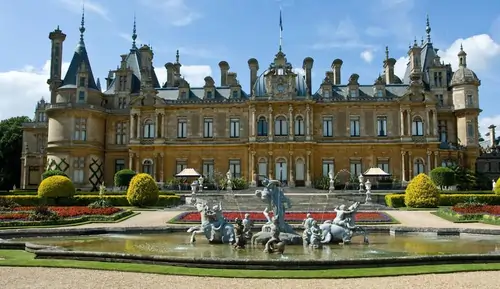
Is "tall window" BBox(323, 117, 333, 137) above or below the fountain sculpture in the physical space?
above

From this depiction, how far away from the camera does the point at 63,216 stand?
20.7 m

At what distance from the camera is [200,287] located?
8.22 m

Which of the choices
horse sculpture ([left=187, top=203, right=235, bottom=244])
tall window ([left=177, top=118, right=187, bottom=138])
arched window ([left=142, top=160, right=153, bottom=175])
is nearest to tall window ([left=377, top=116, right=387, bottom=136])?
tall window ([left=177, top=118, right=187, bottom=138])

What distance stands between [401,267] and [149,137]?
115ft

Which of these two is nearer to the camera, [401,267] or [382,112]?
[401,267]

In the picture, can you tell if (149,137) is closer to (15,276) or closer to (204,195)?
(204,195)

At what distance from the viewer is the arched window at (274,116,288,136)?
134 ft

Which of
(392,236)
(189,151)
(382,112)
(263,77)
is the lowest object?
(392,236)

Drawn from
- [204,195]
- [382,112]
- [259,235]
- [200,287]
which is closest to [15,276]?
[200,287]

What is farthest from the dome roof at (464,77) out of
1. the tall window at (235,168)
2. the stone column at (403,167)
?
the tall window at (235,168)

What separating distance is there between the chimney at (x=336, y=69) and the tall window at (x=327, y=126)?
19.5 feet

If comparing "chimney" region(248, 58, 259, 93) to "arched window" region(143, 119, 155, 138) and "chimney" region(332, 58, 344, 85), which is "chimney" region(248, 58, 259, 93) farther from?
"arched window" region(143, 119, 155, 138)

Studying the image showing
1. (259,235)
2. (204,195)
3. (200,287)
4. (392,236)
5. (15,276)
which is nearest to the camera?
(200,287)

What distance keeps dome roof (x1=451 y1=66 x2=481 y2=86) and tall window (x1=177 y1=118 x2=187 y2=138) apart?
2451 cm
